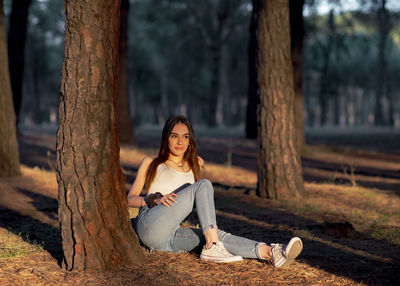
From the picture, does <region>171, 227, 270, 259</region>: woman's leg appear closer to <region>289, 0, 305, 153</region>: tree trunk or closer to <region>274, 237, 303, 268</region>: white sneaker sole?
<region>274, 237, 303, 268</region>: white sneaker sole

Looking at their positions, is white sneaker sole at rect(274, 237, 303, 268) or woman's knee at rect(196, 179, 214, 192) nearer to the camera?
white sneaker sole at rect(274, 237, 303, 268)

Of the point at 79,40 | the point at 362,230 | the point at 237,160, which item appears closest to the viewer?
the point at 79,40

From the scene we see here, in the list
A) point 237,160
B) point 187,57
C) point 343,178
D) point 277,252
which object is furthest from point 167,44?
point 277,252

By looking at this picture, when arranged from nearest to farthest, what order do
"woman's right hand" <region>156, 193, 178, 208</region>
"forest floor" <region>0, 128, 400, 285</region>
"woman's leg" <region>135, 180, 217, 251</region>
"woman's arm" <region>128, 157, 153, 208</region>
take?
"forest floor" <region>0, 128, 400, 285</region> → "woman's leg" <region>135, 180, 217, 251</region> → "woman's right hand" <region>156, 193, 178, 208</region> → "woman's arm" <region>128, 157, 153, 208</region>

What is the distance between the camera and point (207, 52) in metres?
47.5

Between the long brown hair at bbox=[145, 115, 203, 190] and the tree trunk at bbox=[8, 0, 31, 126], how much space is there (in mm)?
12861

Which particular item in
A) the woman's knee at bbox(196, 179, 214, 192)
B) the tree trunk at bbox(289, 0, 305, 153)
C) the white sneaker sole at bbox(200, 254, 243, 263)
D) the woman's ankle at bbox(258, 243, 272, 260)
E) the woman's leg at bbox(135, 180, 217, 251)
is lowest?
the white sneaker sole at bbox(200, 254, 243, 263)

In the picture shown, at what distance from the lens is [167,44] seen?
51531 mm

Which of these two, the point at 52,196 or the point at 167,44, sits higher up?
the point at 167,44

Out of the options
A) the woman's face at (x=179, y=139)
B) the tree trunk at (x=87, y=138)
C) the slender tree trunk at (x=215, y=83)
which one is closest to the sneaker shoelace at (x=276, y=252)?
the woman's face at (x=179, y=139)

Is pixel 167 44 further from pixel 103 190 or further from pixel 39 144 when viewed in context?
pixel 103 190

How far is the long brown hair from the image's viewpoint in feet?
16.4

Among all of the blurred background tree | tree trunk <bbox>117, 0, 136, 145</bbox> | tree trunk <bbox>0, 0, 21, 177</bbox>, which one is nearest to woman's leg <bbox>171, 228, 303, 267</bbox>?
tree trunk <bbox>0, 0, 21, 177</bbox>

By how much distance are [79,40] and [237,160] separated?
10.6 m
